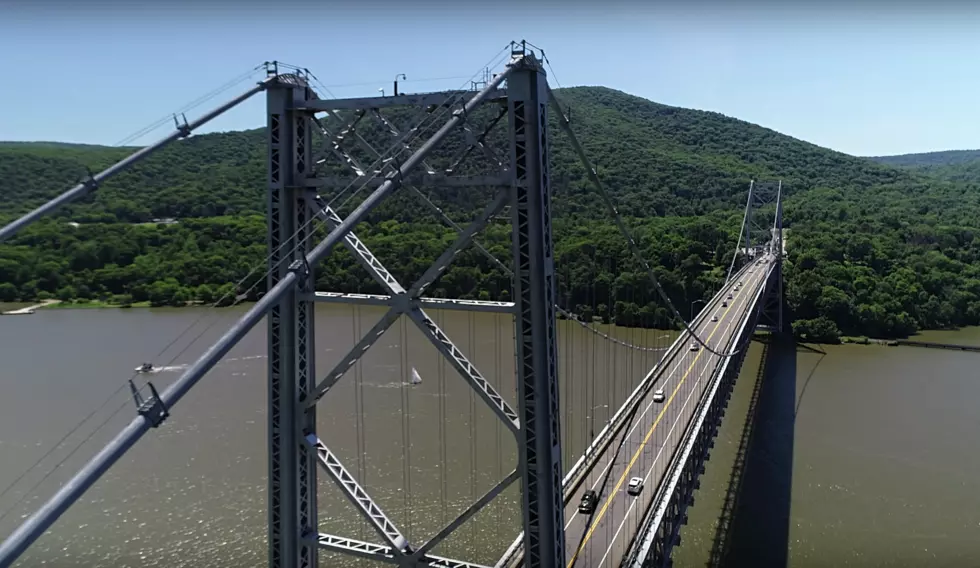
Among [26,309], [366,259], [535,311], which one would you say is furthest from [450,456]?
[26,309]

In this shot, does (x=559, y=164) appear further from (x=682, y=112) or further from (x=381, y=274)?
(x=682, y=112)

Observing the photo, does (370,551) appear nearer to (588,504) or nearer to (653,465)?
(588,504)

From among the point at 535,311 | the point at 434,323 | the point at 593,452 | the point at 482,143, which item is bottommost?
the point at 593,452

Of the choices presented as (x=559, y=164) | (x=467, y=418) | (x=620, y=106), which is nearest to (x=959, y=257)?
(x=559, y=164)

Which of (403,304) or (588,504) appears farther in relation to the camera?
(588,504)

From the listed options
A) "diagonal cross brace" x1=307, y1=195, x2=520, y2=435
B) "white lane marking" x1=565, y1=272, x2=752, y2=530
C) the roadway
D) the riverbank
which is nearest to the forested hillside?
the riverbank

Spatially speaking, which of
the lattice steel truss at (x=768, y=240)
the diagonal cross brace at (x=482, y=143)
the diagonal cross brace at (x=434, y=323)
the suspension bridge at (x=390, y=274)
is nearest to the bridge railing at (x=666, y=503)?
the suspension bridge at (x=390, y=274)

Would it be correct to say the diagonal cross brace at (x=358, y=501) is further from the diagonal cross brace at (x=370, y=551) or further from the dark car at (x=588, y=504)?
the dark car at (x=588, y=504)
